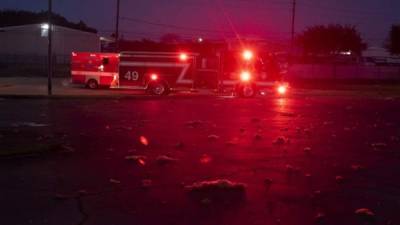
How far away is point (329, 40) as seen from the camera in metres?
113

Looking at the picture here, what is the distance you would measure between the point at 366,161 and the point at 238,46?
82.9 feet

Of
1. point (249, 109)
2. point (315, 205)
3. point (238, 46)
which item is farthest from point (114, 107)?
point (315, 205)

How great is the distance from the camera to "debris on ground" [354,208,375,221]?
7883mm

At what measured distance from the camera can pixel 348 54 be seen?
115 m

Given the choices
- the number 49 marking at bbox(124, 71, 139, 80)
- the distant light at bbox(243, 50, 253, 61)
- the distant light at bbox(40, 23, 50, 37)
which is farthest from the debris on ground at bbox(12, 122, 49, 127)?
the distant light at bbox(40, 23, 50, 37)

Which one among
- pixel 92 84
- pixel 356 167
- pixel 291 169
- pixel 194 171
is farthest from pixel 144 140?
pixel 92 84

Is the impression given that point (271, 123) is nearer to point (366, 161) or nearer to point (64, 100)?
point (366, 161)

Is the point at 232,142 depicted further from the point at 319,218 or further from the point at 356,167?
the point at 319,218

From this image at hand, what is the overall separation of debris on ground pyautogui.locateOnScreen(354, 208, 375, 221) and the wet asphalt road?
0.04 metres

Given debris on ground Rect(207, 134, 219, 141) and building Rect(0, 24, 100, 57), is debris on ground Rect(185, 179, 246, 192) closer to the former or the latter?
debris on ground Rect(207, 134, 219, 141)

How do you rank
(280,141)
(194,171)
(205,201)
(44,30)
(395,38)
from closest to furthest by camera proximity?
(205,201) < (194,171) < (280,141) < (44,30) < (395,38)

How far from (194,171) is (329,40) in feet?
344

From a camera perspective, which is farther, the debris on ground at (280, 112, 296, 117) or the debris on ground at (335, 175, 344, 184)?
the debris on ground at (280, 112, 296, 117)

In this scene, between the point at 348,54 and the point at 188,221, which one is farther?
the point at 348,54
